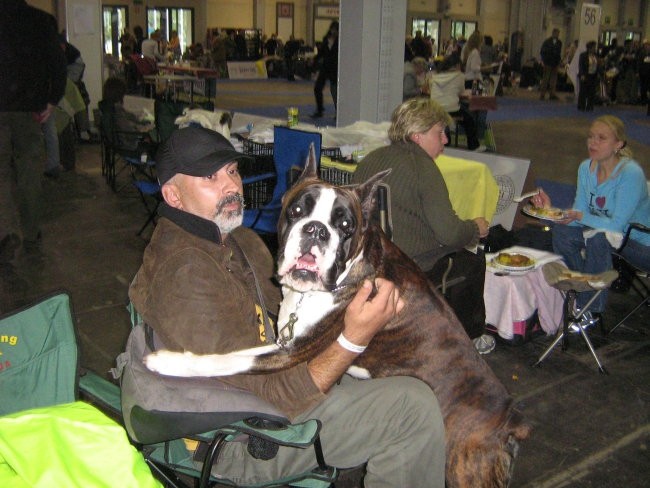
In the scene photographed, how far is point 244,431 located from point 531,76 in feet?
91.9

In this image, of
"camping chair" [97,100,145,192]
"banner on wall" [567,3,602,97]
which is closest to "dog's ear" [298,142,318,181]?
"camping chair" [97,100,145,192]

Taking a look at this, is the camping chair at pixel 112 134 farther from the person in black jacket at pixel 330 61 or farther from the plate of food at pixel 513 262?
the person in black jacket at pixel 330 61

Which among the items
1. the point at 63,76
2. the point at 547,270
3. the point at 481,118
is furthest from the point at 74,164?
the point at 547,270

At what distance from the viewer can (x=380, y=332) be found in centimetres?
226

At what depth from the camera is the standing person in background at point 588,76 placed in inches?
752

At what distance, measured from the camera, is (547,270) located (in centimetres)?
456

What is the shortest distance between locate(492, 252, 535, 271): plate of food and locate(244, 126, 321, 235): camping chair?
5.22 ft

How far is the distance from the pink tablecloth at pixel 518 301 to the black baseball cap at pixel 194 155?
9.03 feet

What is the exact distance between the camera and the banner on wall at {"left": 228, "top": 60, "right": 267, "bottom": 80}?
27.4 m

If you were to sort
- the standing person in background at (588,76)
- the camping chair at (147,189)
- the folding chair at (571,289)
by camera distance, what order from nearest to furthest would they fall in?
the folding chair at (571,289), the camping chair at (147,189), the standing person in background at (588,76)

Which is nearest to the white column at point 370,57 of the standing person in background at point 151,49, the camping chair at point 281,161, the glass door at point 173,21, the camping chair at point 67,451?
the camping chair at point 281,161

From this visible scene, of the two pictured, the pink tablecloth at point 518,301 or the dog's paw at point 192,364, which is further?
the pink tablecloth at point 518,301

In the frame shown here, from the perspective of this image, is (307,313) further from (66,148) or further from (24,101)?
(66,148)

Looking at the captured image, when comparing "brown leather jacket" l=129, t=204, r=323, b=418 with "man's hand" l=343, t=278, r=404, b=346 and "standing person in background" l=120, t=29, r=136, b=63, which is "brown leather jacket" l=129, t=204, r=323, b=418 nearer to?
"man's hand" l=343, t=278, r=404, b=346
